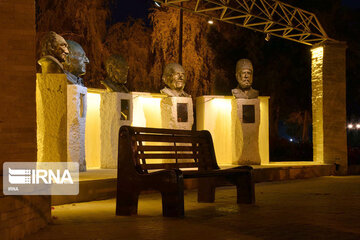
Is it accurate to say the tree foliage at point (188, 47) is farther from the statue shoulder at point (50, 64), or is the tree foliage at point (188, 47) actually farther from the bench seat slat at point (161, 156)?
the bench seat slat at point (161, 156)

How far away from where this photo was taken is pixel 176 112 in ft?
40.7

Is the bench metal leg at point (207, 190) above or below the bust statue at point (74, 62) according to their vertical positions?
below

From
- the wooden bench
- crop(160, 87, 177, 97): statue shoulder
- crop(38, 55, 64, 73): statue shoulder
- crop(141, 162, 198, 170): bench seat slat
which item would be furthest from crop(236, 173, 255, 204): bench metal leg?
crop(160, 87, 177, 97): statue shoulder

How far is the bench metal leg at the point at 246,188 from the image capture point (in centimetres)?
701

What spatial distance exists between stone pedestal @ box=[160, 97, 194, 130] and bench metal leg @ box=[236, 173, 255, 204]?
5.46 m

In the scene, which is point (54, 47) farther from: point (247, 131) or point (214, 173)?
point (247, 131)

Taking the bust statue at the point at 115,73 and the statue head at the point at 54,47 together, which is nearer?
the statue head at the point at 54,47

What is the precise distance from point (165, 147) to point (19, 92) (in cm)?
219

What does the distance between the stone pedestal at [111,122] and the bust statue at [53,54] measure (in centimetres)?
200

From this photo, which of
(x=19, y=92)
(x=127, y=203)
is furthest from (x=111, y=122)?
(x=19, y=92)

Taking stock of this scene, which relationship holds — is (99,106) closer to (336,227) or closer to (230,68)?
(336,227)

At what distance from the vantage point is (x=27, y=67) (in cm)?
506

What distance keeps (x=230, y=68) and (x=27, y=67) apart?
58.8 ft

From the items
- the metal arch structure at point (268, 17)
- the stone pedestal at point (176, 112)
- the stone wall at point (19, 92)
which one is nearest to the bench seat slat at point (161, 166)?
the stone wall at point (19, 92)
